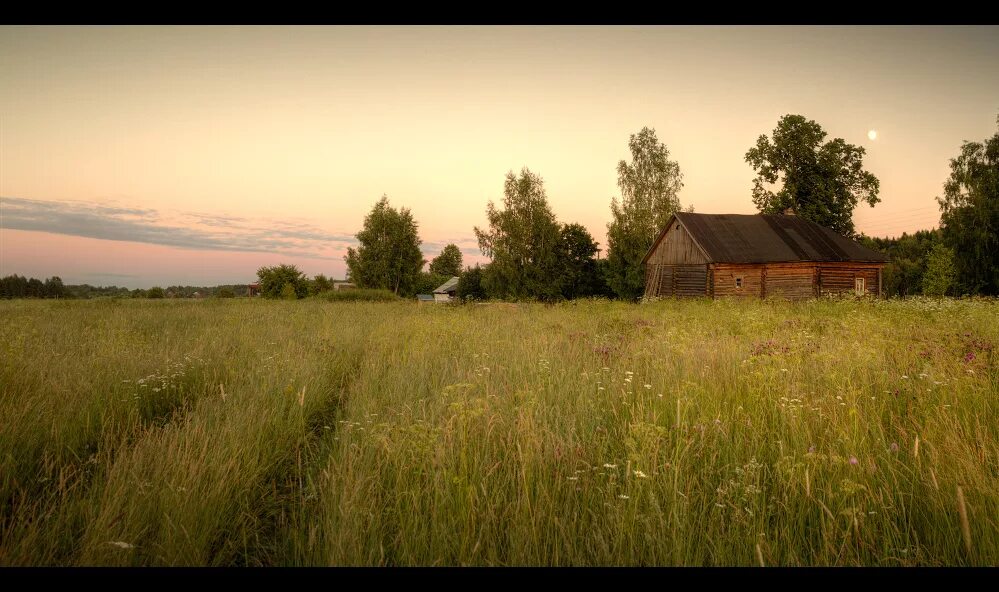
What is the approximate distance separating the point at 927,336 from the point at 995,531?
22.8 ft

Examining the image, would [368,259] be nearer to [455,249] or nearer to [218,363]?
[218,363]

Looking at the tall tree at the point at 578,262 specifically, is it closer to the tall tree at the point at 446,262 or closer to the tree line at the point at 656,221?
the tree line at the point at 656,221

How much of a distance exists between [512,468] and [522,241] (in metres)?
37.4

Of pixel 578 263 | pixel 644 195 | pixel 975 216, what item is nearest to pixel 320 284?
pixel 578 263

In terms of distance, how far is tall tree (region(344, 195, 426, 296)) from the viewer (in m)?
52.3

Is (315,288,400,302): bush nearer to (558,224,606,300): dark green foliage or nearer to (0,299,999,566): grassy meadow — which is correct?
(558,224,606,300): dark green foliage

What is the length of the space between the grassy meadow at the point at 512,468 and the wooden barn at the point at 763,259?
23313 mm

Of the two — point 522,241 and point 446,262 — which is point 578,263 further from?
point 446,262

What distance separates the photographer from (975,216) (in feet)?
107

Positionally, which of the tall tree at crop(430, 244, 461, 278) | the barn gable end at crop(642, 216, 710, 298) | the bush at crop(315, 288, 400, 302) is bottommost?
the bush at crop(315, 288, 400, 302)

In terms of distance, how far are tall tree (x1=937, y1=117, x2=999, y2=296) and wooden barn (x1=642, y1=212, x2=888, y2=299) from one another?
11.6 meters

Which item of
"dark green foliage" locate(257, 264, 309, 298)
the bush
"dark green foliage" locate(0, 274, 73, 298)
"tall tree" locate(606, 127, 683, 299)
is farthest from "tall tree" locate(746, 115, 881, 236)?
"dark green foliage" locate(0, 274, 73, 298)

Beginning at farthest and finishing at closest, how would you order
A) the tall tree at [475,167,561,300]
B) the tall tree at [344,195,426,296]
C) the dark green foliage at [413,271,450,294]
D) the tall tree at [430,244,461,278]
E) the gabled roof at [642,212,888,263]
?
the tall tree at [430,244,461,278], the dark green foliage at [413,271,450,294], the tall tree at [344,195,426,296], the tall tree at [475,167,561,300], the gabled roof at [642,212,888,263]

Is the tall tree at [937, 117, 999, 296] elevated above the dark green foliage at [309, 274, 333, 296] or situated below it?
above
